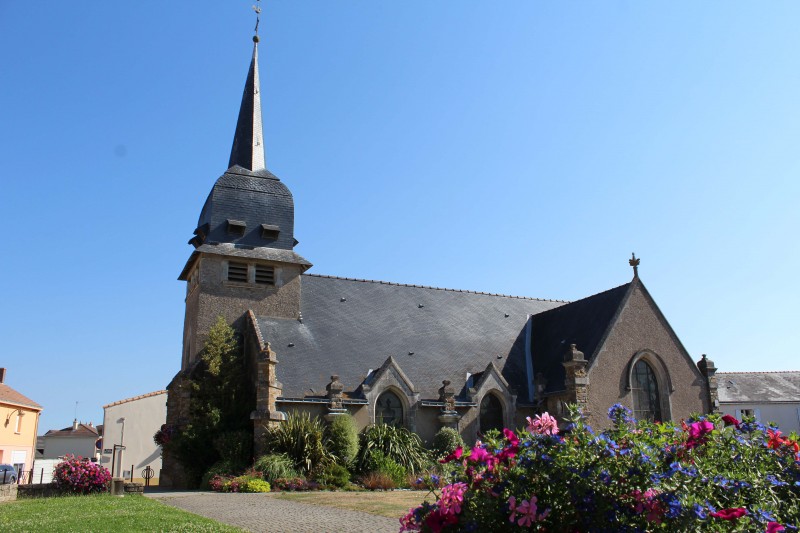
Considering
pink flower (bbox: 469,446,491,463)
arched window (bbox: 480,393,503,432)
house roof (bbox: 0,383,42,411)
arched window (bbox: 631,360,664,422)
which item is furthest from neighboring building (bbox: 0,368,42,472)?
pink flower (bbox: 469,446,491,463)

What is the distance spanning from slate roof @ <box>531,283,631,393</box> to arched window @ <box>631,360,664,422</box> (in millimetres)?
1899

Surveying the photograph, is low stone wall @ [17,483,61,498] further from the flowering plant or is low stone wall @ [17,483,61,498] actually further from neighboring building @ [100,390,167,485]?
neighboring building @ [100,390,167,485]

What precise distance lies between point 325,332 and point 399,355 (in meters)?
2.92

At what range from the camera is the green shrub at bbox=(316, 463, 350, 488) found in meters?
18.7

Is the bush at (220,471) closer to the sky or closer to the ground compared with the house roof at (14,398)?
closer to the ground

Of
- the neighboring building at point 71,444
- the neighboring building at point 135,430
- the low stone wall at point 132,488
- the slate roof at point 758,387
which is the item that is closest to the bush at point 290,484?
the low stone wall at point 132,488

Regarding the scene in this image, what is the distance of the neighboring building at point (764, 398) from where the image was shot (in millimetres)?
39375

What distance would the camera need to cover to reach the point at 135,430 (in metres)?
32.0

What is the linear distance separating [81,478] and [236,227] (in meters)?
11.1

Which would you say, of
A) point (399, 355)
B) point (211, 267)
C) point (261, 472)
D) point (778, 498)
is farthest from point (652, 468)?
point (211, 267)

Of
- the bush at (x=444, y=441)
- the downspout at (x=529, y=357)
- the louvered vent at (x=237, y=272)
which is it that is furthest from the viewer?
the downspout at (x=529, y=357)

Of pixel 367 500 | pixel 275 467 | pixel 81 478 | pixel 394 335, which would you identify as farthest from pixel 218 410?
pixel 367 500

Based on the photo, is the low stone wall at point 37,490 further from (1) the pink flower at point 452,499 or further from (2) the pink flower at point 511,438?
(2) the pink flower at point 511,438

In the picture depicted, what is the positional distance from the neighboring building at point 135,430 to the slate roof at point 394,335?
1218cm
